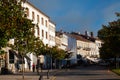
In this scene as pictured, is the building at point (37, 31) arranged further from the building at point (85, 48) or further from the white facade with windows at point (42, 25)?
the building at point (85, 48)

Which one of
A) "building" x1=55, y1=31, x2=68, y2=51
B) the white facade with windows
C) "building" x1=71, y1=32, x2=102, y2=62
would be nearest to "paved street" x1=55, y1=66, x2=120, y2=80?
the white facade with windows

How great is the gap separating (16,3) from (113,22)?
43.8 meters

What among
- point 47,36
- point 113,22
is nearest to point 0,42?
point 113,22

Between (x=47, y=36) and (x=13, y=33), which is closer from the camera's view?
(x=13, y=33)

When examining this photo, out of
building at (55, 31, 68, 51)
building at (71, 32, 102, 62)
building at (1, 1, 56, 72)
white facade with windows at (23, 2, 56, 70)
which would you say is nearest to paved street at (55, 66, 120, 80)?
building at (1, 1, 56, 72)

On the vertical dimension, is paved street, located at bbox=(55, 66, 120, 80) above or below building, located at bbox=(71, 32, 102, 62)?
below

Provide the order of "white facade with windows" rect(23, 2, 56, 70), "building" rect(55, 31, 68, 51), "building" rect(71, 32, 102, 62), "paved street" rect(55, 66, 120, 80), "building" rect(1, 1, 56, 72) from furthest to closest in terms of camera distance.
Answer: "building" rect(71, 32, 102, 62), "building" rect(55, 31, 68, 51), "white facade with windows" rect(23, 2, 56, 70), "building" rect(1, 1, 56, 72), "paved street" rect(55, 66, 120, 80)

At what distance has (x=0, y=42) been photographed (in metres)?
21.3

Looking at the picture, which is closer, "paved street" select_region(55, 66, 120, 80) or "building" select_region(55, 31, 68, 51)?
"paved street" select_region(55, 66, 120, 80)

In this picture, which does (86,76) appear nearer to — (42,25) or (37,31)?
(37,31)

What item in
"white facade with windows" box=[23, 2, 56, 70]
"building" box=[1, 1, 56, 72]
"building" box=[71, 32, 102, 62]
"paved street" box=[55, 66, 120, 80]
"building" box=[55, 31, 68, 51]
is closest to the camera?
"paved street" box=[55, 66, 120, 80]

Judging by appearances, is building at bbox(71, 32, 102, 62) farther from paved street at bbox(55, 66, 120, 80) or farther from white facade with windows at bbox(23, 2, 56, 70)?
paved street at bbox(55, 66, 120, 80)

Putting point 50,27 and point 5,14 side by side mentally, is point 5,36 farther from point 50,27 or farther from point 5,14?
point 50,27

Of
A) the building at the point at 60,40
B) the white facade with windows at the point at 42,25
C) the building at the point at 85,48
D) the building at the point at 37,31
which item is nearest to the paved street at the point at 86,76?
the building at the point at 37,31
